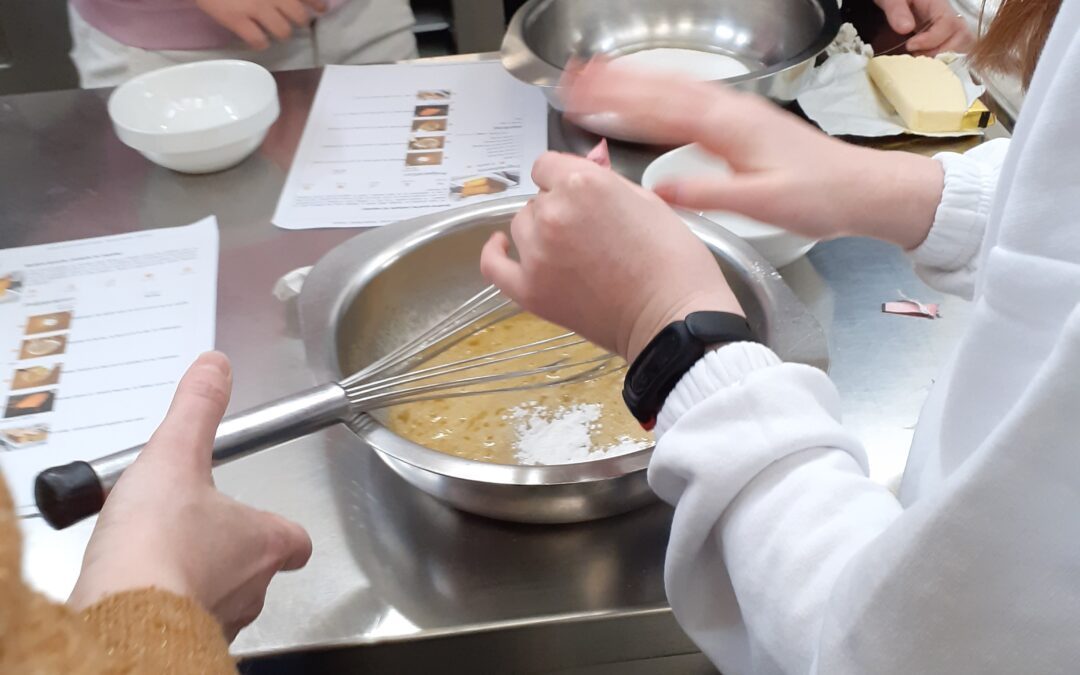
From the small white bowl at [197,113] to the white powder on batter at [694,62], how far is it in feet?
1.29

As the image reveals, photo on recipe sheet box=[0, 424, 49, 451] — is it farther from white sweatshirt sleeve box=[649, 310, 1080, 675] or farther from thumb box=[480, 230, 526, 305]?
white sweatshirt sleeve box=[649, 310, 1080, 675]

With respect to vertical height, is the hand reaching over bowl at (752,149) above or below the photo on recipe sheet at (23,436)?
above

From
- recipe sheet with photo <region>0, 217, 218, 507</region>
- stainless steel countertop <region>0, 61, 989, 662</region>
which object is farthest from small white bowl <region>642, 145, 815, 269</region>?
recipe sheet with photo <region>0, 217, 218, 507</region>

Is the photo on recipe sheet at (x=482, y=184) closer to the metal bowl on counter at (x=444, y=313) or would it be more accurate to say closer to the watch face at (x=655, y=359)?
the metal bowl on counter at (x=444, y=313)

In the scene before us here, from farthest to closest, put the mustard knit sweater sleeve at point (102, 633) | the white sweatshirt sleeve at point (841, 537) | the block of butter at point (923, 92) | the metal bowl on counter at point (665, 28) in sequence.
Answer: the metal bowl on counter at point (665, 28), the block of butter at point (923, 92), the white sweatshirt sleeve at point (841, 537), the mustard knit sweater sleeve at point (102, 633)

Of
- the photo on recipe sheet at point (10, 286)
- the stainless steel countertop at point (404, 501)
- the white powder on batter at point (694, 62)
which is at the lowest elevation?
the photo on recipe sheet at point (10, 286)

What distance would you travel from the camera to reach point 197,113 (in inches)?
36.7

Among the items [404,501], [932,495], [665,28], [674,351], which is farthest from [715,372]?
[665,28]

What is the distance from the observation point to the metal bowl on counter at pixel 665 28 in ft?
3.02

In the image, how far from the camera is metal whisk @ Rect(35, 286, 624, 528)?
44 centimetres

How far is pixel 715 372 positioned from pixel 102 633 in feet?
0.88

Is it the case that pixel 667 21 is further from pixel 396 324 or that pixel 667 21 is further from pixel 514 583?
pixel 514 583

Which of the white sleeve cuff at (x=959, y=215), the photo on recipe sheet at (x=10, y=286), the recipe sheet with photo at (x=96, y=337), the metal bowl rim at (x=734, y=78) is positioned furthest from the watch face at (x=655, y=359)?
the photo on recipe sheet at (x=10, y=286)

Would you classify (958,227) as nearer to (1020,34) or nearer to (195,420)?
(1020,34)
